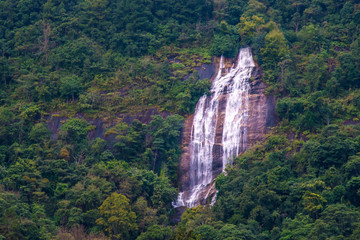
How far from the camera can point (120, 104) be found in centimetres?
5538

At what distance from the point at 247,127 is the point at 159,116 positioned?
7095mm

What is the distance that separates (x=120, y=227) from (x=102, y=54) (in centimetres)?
2033

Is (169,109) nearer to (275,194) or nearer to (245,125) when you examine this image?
(245,125)

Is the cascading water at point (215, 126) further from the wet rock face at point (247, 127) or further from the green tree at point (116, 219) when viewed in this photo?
the green tree at point (116, 219)

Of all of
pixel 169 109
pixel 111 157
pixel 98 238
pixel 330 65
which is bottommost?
pixel 98 238

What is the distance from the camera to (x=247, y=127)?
175 feet

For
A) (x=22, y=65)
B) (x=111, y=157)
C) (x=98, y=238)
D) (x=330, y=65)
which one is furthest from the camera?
(x=22, y=65)

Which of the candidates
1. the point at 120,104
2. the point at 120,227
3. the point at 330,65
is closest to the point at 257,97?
the point at 330,65

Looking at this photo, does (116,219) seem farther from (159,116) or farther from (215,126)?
(215,126)

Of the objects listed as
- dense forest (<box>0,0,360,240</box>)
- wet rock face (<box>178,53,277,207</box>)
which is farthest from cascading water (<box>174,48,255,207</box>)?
dense forest (<box>0,0,360,240</box>)

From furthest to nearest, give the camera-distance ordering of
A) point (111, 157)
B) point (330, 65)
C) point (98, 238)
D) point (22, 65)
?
point (22, 65) → point (330, 65) → point (111, 157) → point (98, 238)

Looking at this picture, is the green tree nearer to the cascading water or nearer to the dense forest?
the dense forest

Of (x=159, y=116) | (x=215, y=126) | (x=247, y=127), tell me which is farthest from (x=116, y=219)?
(x=247, y=127)

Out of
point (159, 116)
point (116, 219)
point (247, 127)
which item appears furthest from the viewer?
point (247, 127)
